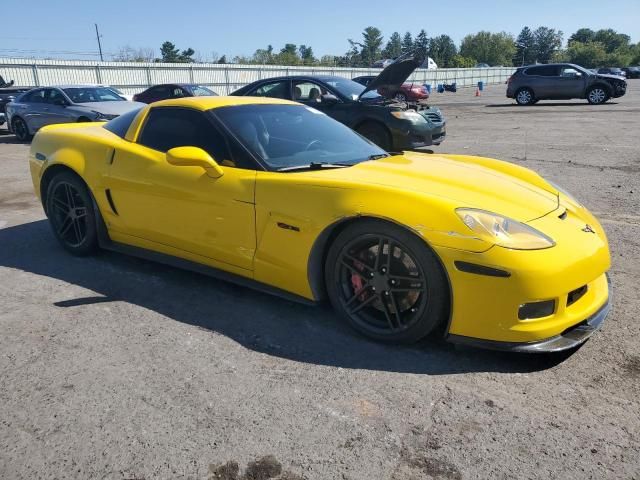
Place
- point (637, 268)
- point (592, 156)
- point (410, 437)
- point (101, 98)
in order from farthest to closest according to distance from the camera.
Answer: point (101, 98) < point (592, 156) < point (637, 268) < point (410, 437)

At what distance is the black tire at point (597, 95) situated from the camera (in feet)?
68.2

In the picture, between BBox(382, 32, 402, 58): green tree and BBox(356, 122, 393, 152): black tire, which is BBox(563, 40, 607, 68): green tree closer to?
BBox(382, 32, 402, 58): green tree

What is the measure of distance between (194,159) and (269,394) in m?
1.53

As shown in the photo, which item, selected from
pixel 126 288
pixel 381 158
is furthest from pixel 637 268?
pixel 126 288

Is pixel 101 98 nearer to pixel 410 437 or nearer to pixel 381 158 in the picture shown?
pixel 381 158

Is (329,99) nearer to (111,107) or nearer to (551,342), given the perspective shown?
(111,107)

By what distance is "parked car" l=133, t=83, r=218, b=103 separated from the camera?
13.9 m

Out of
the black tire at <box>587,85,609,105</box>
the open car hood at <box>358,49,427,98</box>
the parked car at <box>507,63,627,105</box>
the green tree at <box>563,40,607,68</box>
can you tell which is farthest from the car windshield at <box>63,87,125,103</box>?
the green tree at <box>563,40,607,68</box>

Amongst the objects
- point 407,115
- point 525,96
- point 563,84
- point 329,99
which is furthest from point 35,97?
point 563,84

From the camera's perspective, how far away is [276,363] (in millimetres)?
2830

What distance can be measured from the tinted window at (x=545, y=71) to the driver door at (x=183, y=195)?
68.9 ft

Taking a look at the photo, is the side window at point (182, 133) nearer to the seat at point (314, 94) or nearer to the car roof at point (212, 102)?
the car roof at point (212, 102)

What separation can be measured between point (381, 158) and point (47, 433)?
2592mm

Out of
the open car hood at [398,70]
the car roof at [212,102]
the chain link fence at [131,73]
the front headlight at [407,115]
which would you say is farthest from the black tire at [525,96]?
the car roof at [212,102]
